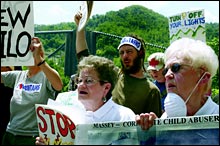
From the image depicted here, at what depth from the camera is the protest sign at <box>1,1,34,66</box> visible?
384 centimetres

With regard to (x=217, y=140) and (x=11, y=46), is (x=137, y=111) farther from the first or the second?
(x=217, y=140)

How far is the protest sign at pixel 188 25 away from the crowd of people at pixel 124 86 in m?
1.14

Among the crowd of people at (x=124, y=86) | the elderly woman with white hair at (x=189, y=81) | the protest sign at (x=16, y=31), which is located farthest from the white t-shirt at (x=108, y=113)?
the protest sign at (x=16, y=31)

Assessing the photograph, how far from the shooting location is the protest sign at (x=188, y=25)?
5977 millimetres

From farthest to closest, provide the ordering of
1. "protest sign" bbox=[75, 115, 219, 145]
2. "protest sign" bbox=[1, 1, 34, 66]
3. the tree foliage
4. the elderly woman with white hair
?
1. the tree foliage
2. "protest sign" bbox=[1, 1, 34, 66]
3. the elderly woman with white hair
4. "protest sign" bbox=[75, 115, 219, 145]

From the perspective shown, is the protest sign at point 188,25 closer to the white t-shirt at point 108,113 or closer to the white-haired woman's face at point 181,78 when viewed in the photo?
the white t-shirt at point 108,113

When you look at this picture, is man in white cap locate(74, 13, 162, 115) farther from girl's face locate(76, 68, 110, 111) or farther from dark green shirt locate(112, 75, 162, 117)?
girl's face locate(76, 68, 110, 111)

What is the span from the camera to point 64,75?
7.49 metres

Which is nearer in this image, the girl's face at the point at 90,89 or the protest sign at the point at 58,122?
the protest sign at the point at 58,122

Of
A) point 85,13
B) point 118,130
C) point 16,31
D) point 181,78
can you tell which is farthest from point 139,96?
point 118,130

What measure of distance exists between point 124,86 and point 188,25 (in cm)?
221

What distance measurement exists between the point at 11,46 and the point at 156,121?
1.66 m

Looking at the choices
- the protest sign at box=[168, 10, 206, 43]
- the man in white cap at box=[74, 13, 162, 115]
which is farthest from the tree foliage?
the man in white cap at box=[74, 13, 162, 115]

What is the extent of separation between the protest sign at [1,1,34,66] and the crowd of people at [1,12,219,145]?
0.07 metres
